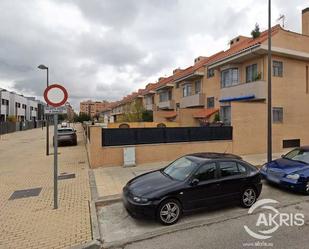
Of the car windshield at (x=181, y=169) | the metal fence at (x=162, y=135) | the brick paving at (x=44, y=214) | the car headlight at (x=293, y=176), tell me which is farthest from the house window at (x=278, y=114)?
the brick paving at (x=44, y=214)

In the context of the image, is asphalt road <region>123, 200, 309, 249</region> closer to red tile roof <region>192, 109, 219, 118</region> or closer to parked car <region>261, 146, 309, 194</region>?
parked car <region>261, 146, 309, 194</region>

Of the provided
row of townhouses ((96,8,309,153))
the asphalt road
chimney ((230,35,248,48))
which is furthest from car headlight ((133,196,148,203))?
chimney ((230,35,248,48))

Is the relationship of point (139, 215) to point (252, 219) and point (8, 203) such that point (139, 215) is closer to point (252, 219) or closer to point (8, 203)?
point (252, 219)

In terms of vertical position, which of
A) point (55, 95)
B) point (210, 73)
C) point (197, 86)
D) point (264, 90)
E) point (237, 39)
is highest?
point (237, 39)

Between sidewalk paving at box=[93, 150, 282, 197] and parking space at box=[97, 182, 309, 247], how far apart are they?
1.02 m

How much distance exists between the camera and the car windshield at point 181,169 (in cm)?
579

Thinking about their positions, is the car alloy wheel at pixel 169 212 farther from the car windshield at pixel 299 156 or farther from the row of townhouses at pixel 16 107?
the row of townhouses at pixel 16 107

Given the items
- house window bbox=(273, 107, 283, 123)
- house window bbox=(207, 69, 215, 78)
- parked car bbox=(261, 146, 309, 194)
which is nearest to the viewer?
parked car bbox=(261, 146, 309, 194)

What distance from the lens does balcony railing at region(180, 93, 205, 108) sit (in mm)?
24744

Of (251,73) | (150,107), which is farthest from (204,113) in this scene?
(150,107)

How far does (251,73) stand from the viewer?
1809 cm

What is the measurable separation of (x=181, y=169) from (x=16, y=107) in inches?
2636

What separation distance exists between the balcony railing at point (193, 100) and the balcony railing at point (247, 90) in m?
4.75

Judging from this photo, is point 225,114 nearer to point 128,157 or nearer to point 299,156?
point 128,157
